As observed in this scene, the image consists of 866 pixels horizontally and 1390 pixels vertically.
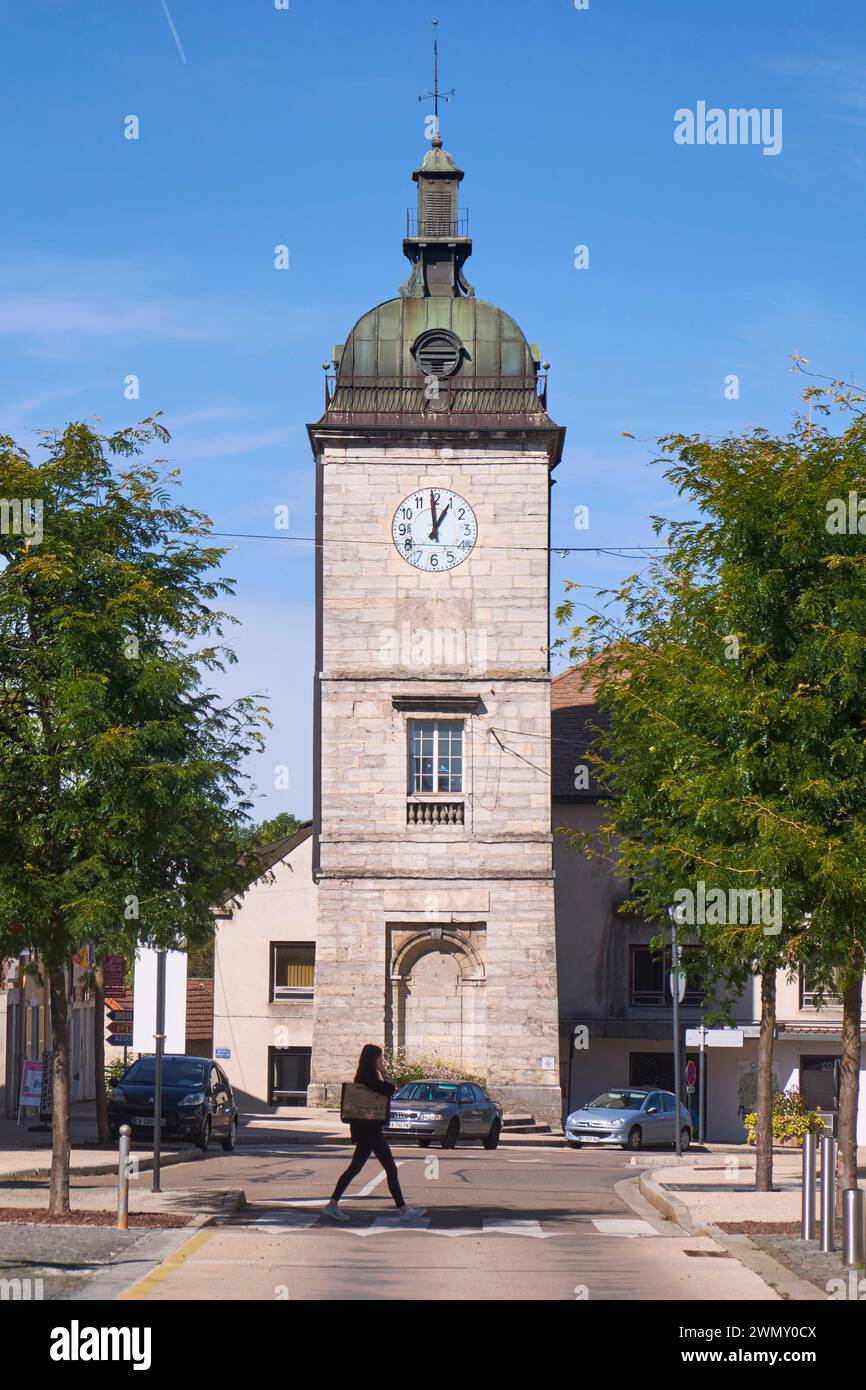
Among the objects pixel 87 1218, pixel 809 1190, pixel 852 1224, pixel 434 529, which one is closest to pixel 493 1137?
pixel 434 529

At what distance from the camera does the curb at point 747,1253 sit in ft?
43.7

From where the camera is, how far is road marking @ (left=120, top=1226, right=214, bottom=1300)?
488 inches

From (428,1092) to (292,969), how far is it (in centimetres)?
1670

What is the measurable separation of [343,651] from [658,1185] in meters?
24.5

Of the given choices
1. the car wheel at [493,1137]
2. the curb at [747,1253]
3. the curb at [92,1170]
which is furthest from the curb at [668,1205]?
the car wheel at [493,1137]

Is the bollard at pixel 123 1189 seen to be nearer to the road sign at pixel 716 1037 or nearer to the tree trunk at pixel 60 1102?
the tree trunk at pixel 60 1102

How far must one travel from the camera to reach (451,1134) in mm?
38219

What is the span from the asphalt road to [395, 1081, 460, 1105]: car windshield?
1068 centimetres

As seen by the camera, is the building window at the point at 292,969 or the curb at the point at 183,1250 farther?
the building window at the point at 292,969

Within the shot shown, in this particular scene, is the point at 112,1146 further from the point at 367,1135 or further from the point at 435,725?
the point at 435,725

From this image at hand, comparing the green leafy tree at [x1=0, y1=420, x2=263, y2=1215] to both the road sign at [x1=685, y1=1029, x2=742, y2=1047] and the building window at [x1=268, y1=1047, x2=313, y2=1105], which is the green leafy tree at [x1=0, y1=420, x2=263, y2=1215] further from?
the building window at [x1=268, y1=1047, x2=313, y2=1105]

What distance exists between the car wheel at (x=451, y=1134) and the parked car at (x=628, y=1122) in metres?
3.49
